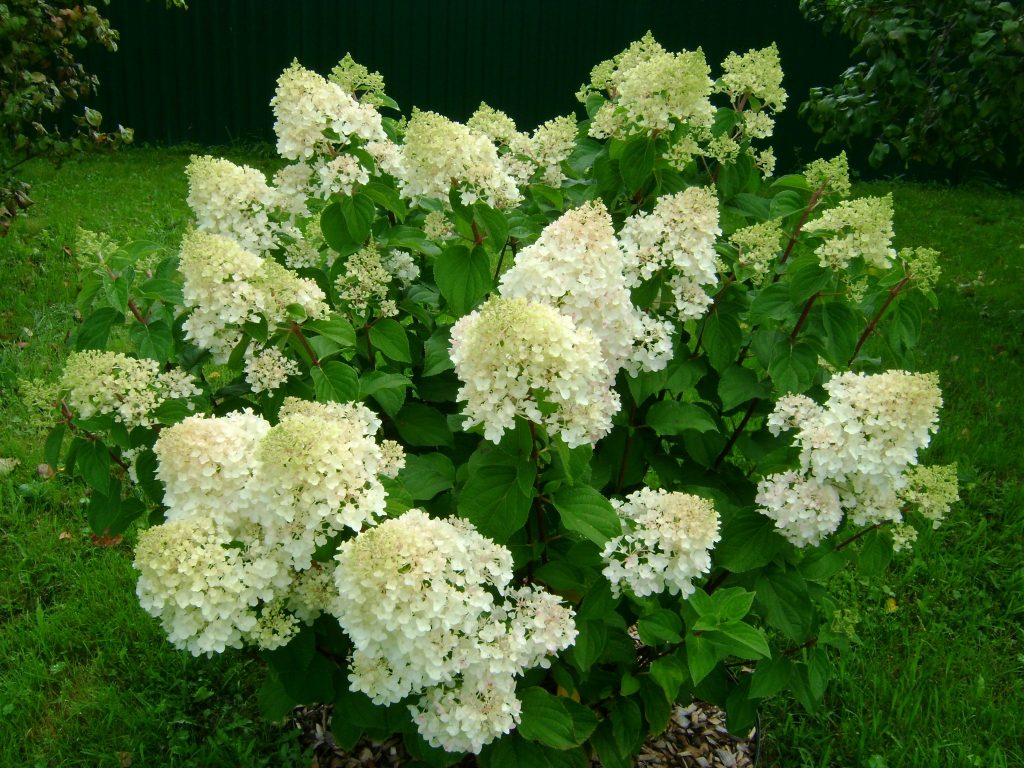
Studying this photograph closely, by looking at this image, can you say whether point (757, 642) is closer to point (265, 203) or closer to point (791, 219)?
point (791, 219)

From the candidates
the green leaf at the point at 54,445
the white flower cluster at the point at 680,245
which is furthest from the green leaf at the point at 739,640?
the green leaf at the point at 54,445

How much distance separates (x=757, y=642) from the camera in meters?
1.87

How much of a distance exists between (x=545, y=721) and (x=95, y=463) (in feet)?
4.11

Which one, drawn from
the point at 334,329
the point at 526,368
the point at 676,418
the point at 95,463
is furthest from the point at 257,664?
the point at 526,368

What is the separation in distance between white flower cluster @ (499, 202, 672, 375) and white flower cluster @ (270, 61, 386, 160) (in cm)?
63

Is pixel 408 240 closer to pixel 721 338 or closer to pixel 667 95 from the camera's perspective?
pixel 667 95

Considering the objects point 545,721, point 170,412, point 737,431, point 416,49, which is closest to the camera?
point 545,721

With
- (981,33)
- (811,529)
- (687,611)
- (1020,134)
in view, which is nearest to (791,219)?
(811,529)

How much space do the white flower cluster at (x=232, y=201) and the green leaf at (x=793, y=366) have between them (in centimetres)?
133

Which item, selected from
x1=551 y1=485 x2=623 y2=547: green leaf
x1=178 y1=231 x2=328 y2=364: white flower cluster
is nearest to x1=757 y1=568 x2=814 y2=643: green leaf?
x1=551 y1=485 x2=623 y2=547: green leaf

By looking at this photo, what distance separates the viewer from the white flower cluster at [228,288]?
198 centimetres

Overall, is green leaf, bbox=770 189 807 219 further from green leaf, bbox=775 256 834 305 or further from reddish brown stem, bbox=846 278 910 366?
reddish brown stem, bbox=846 278 910 366

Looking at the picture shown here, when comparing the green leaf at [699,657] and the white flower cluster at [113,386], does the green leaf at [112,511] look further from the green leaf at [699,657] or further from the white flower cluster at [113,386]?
the green leaf at [699,657]

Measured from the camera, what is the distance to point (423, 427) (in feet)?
7.70
